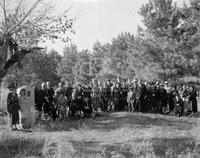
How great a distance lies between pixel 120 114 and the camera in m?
18.7

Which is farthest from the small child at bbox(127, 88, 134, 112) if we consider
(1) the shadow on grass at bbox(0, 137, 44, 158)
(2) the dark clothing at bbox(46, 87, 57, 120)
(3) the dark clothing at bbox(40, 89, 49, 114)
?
(1) the shadow on grass at bbox(0, 137, 44, 158)

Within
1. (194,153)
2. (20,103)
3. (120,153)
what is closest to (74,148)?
(120,153)

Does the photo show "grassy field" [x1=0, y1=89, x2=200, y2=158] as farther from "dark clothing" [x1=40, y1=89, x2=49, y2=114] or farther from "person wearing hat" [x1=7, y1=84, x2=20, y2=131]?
"dark clothing" [x1=40, y1=89, x2=49, y2=114]

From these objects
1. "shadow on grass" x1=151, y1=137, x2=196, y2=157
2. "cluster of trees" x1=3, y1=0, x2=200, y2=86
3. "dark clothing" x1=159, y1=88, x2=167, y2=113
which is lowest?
"shadow on grass" x1=151, y1=137, x2=196, y2=157

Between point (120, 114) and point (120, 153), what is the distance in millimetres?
6729

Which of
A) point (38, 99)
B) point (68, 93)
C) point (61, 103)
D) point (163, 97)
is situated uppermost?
point (68, 93)

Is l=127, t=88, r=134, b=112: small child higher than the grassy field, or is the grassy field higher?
l=127, t=88, r=134, b=112: small child

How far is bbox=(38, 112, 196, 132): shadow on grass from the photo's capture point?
52.2 ft

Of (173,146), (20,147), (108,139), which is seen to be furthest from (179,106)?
(20,147)

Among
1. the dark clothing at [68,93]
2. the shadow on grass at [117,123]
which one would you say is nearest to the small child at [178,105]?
the shadow on grass at [117,123]

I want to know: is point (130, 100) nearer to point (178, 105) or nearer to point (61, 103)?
point (178, 105)

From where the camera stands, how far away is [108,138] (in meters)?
14.0

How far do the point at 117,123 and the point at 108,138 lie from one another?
2.99 m

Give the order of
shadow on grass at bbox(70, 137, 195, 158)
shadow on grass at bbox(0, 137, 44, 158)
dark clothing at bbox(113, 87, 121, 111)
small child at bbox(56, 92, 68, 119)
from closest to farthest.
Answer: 1. shadow on grass at bbox(0, 137, 44, 158)
2. shadow on grass at bbox(70, 137, 195, 158)
3. small child at bbox(56, 92, 68, 119)
4. dark clothing at bbox(113, 87, 121, 111)
